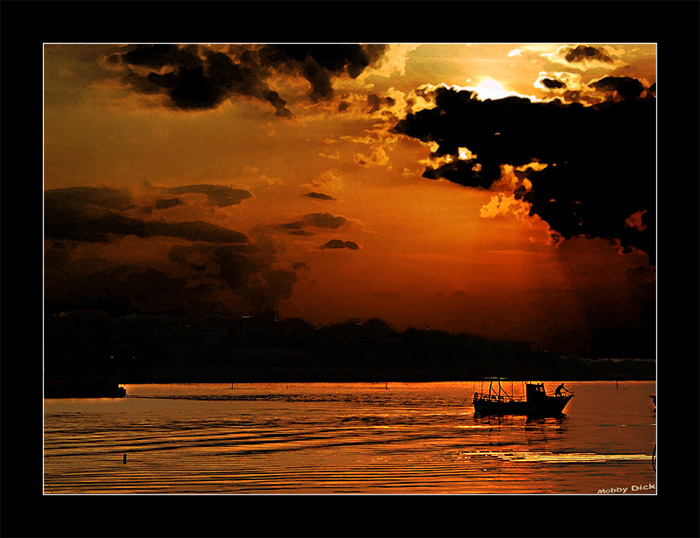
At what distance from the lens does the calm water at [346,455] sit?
3403 centimetres

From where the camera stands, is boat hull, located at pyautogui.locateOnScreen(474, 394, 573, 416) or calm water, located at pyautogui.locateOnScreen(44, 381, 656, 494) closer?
calm water, located at pyautogui.locateOnScreen(44, 381, 656, 494)

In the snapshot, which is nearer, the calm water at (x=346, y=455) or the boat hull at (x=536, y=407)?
the calm water at (x=346, y=455)

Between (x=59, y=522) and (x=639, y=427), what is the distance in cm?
6978

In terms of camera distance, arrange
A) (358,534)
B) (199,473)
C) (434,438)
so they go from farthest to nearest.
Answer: (434,438) → (199,473) → (358,534)

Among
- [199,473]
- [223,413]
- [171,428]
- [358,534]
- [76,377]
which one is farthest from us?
Answer: [76,377]

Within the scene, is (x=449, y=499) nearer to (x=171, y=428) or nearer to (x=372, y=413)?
(x=171, y=428)

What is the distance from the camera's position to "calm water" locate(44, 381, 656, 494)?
34.0 meters

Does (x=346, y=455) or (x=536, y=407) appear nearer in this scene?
(x=346, y=455)

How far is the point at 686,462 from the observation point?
1305cm

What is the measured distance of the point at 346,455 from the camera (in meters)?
48.0

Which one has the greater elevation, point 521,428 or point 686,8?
point 686,8

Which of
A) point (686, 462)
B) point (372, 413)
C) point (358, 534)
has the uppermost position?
point (686, 462)

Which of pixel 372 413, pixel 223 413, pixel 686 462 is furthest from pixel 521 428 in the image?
pixel 686 462

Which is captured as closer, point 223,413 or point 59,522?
point 59,522
